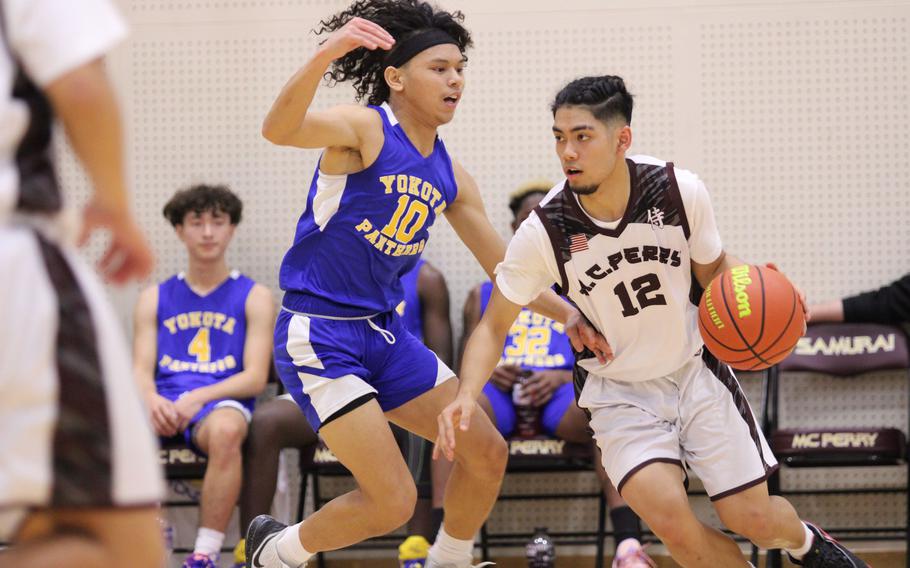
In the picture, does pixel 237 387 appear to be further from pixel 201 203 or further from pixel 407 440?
pixel 201 203

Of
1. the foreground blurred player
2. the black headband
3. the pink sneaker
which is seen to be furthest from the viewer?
the pink sneaker

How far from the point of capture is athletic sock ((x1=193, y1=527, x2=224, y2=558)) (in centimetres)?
553

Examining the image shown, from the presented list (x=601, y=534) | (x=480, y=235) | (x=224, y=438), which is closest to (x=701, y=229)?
(x=480, y=235)

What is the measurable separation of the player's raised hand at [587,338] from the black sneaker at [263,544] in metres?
1.42

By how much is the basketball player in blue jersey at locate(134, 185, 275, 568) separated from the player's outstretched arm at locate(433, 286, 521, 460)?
234 cm

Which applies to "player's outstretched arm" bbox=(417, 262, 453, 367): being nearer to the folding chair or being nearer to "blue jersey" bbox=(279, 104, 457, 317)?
the folding chair

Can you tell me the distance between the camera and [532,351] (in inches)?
241

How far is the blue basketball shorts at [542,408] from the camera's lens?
5742 millimetres

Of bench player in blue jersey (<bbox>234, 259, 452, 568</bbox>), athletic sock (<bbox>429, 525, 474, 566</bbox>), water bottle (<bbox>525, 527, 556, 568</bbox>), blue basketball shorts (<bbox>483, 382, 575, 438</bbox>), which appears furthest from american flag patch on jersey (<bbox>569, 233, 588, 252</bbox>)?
water bottle (<bbox>525, 527, 556, 568</bbox>)

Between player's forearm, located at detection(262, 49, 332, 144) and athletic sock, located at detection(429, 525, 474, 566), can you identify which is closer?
player's forearm, located at detection(262, 49, 332, 144)

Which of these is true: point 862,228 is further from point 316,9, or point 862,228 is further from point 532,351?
point 316,9

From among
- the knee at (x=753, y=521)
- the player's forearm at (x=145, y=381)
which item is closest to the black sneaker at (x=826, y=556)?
the knee at (x=753, y=521)

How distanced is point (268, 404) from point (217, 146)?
1799 millimetres

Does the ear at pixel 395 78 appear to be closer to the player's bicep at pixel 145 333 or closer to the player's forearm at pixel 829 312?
the player's bicep at pixel 145 333
